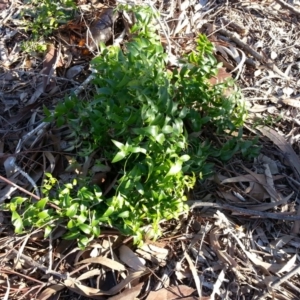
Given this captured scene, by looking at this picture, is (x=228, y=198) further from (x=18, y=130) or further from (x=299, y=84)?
(x=18, y=130)

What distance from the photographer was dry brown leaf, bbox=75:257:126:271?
2.16m

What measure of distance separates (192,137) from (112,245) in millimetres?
634

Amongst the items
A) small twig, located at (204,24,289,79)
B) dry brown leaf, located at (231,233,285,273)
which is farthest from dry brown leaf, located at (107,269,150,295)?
small twig, located at (204,24,289,79)

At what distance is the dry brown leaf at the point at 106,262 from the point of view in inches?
85.1

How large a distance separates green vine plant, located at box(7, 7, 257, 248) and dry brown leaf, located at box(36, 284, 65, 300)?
0.73 ft

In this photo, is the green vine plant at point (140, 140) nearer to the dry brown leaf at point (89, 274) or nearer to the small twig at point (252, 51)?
the dry brown leaf at point (89, 274)

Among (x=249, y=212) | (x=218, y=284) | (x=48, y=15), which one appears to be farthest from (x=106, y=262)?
(x=48, y=15)

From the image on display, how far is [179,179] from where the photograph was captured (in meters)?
2.15

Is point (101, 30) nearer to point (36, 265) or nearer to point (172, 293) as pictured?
point (36, 265)

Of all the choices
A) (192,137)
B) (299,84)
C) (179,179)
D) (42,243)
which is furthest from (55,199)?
(299,84)

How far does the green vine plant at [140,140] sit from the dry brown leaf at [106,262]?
112 millimetres

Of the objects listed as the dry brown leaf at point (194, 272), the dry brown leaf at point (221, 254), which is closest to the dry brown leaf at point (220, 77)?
the dry brown leaf at point (221, 254)

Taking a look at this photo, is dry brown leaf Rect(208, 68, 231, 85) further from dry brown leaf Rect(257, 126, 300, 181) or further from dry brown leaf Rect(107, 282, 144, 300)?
dry brown leaf Rect(107, 282, 144, 300)

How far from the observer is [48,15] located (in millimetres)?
2881
